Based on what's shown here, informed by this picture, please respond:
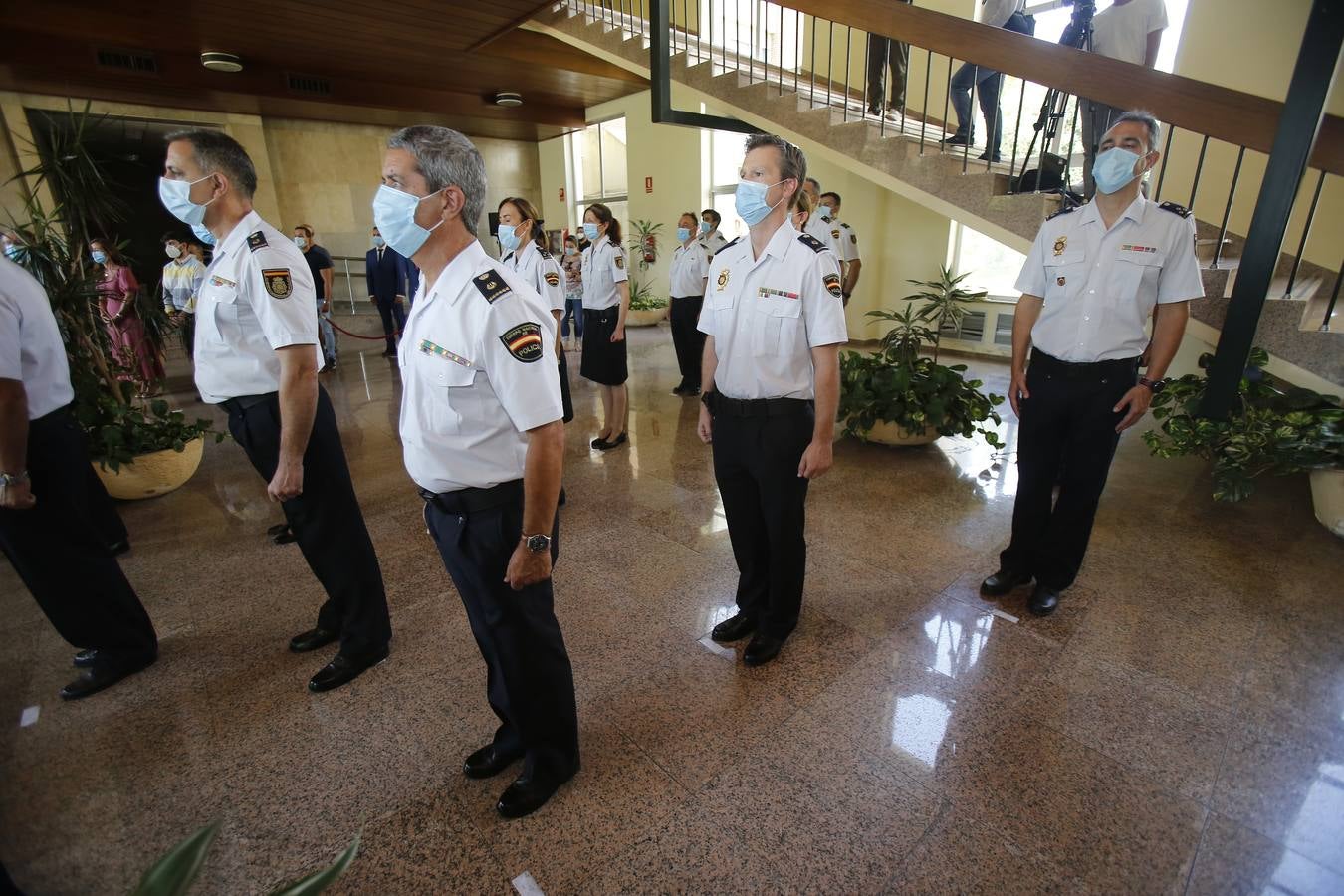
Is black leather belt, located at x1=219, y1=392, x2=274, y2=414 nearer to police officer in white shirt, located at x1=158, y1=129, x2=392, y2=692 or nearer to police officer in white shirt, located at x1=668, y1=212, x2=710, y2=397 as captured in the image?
police officer in white shirt, located at x1=158, y1=129, x2=392, y2=692

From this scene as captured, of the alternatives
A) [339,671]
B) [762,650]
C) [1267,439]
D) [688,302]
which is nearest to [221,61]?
[688,302]

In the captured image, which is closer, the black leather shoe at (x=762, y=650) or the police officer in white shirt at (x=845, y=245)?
the black leather shoe at (x=762, y=650)

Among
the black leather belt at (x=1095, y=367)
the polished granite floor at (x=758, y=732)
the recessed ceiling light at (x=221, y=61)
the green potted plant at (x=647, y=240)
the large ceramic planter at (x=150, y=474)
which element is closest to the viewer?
the polished granite floor at (x=758, y=732)

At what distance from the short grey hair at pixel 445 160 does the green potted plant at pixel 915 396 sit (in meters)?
3.21

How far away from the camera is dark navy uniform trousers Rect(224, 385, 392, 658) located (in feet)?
6.53

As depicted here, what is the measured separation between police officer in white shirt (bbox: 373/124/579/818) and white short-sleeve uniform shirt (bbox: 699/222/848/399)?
0.79 m

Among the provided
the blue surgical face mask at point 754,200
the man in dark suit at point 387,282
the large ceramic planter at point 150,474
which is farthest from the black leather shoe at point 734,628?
the man in dark suit at point 387,282

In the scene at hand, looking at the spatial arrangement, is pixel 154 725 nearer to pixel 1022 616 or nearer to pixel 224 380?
pixel 224 380

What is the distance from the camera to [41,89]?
7848 mm

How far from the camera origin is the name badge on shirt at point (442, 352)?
4.17 feet

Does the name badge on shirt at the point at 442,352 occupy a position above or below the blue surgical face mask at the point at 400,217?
below

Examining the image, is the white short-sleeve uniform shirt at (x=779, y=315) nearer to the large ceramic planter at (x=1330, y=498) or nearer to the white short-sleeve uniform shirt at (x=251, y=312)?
the white short-sleeve uniform shirt at (x=251, y=312)

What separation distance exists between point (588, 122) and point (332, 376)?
7120 mm

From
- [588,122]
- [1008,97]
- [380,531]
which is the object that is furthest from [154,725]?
[588,122]
